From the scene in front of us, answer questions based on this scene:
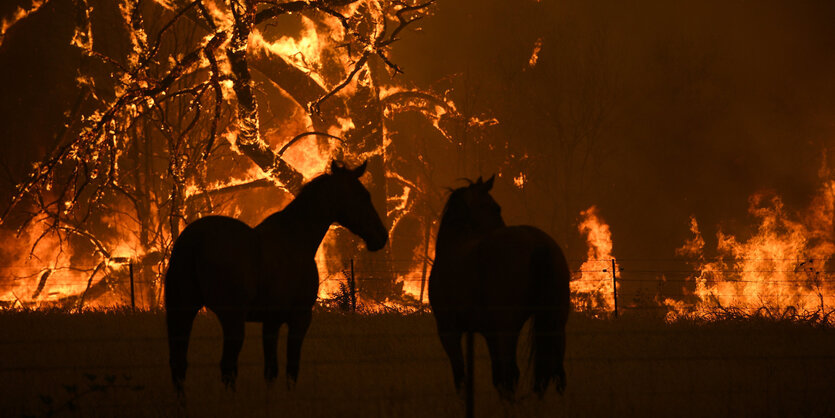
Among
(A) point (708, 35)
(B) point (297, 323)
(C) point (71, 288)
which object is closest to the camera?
(B) point (297, 323)

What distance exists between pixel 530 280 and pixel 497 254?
0.37 meters

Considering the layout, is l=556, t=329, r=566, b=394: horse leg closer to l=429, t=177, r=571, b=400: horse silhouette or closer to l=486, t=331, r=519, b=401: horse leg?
l=429, t=177, r=571, b=400: horse silhouette

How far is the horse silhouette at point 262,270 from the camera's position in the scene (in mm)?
7398

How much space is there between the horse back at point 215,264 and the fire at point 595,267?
778 inches

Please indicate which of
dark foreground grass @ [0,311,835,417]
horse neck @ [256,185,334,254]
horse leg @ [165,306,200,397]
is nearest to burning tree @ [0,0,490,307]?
dark foreground grass @ [0,311,835,417]

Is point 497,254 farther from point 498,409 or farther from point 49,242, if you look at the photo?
point 49,242

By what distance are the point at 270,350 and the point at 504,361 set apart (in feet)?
7.85

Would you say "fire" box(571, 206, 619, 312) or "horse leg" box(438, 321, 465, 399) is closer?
"horse leg" box(438, 321, 465, 399)

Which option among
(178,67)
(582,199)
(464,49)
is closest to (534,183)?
(582,199)

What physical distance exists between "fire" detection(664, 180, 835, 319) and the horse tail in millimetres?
22206

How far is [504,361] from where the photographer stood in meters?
6.95

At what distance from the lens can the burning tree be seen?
14859 millimetres

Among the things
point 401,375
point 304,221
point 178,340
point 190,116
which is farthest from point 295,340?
point 190,116

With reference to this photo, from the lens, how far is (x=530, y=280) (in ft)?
23.3
